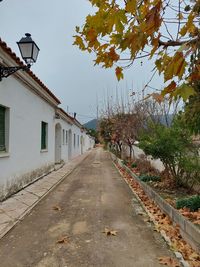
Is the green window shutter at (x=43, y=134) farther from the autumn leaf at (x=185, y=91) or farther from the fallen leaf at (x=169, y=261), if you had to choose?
the autumn leaf at (x=185, y=91)

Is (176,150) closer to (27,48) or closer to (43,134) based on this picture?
(27,48)

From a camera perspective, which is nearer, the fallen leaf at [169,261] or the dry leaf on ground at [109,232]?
the fallen leaf at [169,261]

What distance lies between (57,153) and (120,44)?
18805 mm

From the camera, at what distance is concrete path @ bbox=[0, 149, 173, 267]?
4.30 m

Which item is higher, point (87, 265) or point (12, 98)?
point (12, 98)

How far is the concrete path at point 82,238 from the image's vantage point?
4.30 meters

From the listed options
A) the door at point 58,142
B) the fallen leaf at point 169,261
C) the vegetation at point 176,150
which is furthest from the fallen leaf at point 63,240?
the door at point 58,142

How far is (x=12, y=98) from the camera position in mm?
8867

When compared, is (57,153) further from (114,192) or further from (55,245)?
(55,245)

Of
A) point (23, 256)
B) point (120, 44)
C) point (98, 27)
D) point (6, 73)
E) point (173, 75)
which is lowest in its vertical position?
point (23, 256)

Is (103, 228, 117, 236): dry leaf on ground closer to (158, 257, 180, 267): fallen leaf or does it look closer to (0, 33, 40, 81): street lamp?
(158, 257, 180, 267): fallen leaf

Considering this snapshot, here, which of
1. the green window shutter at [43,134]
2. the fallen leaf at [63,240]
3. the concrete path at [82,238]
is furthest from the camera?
the green window shutter at [43,134]

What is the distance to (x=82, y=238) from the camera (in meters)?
5.21

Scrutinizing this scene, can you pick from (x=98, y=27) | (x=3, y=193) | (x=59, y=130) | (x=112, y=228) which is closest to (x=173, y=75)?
(x=98, y=27)
